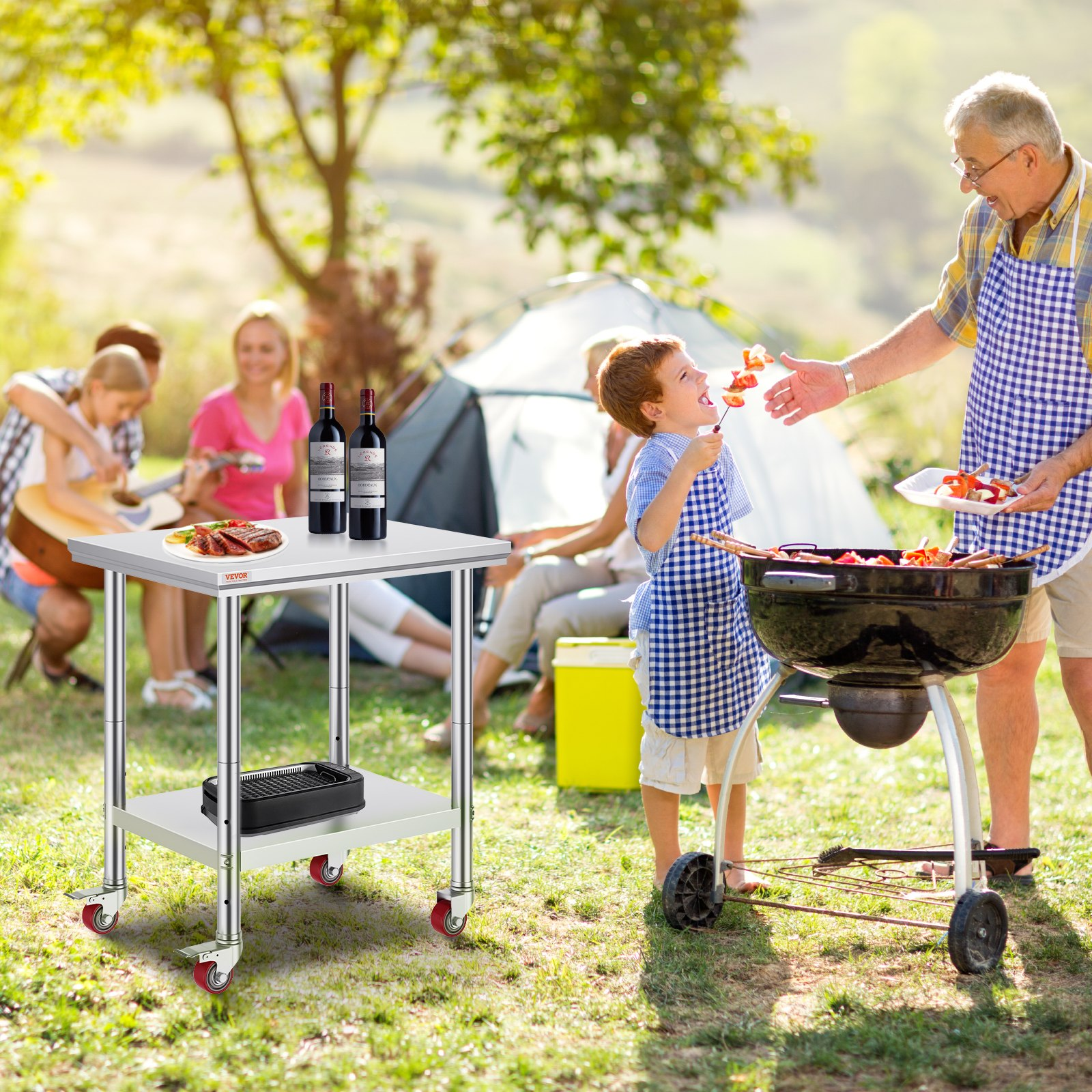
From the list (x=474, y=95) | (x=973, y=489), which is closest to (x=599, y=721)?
(x=973, y=489)

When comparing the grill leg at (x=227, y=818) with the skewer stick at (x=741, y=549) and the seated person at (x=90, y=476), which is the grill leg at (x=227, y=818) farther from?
the seated person at (x=90, y=476)

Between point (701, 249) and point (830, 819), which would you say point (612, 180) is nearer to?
point (830, 819)

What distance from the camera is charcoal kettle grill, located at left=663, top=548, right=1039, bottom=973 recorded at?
267 centimetres

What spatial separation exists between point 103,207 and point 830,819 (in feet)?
99.7

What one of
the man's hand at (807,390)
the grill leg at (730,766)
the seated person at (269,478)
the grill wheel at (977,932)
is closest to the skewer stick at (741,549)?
the grill leg at (730,766)

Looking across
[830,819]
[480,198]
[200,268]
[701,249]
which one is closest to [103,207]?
[200,268]

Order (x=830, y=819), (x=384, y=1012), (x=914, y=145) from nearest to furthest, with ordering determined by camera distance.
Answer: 1. (x=384, y=1012)
2. (x=830, y=819)
3. (x=914, y=145)

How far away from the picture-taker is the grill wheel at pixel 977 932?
2.74 m

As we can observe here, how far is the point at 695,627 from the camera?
3.14 metres

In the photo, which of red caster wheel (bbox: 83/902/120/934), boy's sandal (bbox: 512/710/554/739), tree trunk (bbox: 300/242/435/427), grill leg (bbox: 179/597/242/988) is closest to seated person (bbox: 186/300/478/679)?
boy's sandal (bbox: 512/710/554/739)

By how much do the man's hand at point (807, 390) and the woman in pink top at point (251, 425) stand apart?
261 cm

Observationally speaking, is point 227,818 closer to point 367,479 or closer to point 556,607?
point 367,479

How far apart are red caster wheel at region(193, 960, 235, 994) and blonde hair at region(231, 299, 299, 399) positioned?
124 inches

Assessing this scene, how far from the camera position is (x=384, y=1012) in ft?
8.55
